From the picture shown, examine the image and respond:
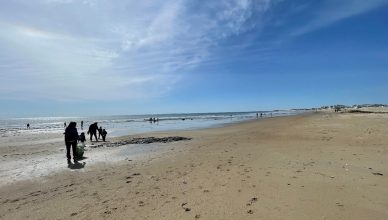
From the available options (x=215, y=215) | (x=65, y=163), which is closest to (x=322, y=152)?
(x=215, y=215)

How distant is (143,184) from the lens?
32.9 ft

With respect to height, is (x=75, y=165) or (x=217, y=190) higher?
(x=75, y=165)

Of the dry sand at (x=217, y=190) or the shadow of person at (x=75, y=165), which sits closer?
the dry sand at (x=217, y=190)

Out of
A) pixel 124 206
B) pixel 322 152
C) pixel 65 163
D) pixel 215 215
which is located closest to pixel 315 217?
pixel 215 215

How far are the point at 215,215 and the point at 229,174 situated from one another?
400 cm

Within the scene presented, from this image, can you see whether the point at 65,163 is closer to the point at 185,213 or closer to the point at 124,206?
the point at 124,206

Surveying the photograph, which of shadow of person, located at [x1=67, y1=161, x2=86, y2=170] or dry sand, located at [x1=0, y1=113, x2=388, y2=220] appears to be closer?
dry sand, located at [x1=0, y1=113, x2=388, y2=220]

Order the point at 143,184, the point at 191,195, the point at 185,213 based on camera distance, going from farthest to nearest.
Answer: the point at 143,184, the point at 191,195, the point at 185,213

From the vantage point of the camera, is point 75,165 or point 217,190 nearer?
point 217,190

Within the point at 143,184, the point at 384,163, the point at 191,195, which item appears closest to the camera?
the point at 191,195

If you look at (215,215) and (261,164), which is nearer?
(215,215)

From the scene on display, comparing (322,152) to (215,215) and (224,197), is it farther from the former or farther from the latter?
(215,215)

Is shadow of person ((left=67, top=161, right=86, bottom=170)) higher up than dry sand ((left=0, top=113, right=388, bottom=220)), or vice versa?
shadow of person ((left=67, top=161, right=86, bottom=170))

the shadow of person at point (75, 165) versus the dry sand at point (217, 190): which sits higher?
the shadow of person at point (75, 165)
